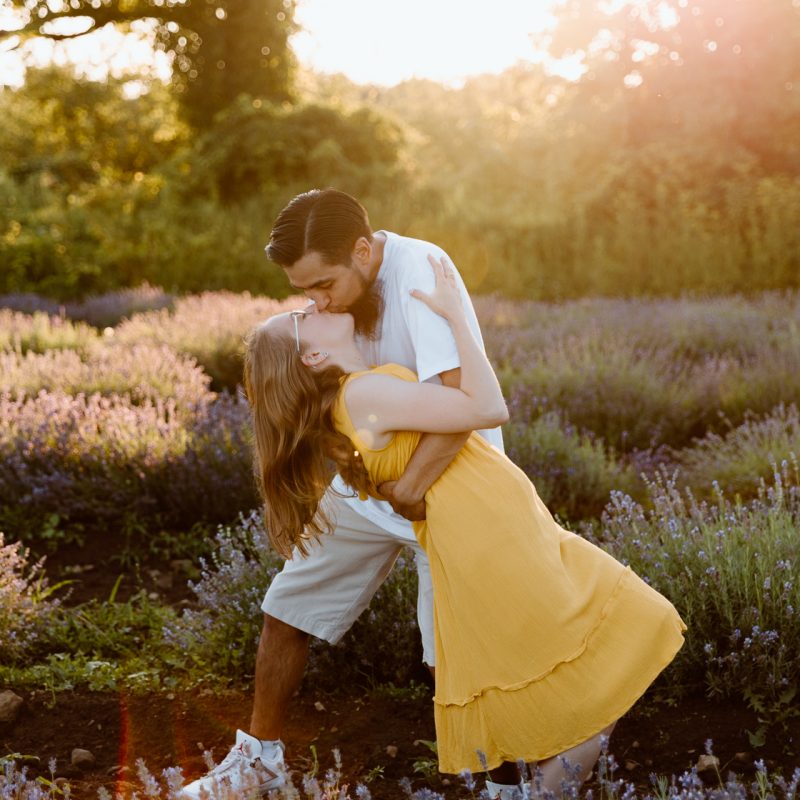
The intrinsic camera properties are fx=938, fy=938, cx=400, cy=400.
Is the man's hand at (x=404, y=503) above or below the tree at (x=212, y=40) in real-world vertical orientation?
below

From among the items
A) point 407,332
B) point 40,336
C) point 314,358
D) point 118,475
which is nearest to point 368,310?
point 407,332

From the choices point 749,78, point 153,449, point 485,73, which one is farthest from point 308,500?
point 485,73

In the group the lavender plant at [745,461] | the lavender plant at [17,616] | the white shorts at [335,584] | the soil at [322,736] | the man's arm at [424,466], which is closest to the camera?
the man's arm at [424,466]

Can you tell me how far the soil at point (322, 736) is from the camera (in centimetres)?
276

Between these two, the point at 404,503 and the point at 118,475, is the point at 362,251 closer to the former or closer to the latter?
the point at 404,503

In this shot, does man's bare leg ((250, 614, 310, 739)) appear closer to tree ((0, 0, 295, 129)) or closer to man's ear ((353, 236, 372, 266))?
man's ear ((353, 236, 372, 266))

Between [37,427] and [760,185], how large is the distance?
12108mm

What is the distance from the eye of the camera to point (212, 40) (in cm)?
1861

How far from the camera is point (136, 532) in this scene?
4.98m

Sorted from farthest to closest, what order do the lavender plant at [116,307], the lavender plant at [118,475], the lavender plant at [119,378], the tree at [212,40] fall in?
1. the tree at [212,40]
2. the lavender plant at [116,307]
3. the lavender plant at [119,378]
4. the lavender plant at [118,475]

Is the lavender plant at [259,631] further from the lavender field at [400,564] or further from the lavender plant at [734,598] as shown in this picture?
the lavender plant at [734,598]

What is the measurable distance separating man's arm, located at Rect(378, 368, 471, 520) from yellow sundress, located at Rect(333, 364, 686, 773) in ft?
0.10

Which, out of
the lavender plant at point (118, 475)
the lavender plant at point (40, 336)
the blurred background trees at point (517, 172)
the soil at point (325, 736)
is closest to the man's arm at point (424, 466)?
the soil at point (325, 736)

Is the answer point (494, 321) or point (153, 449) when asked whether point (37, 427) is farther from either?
point (494, 321)
